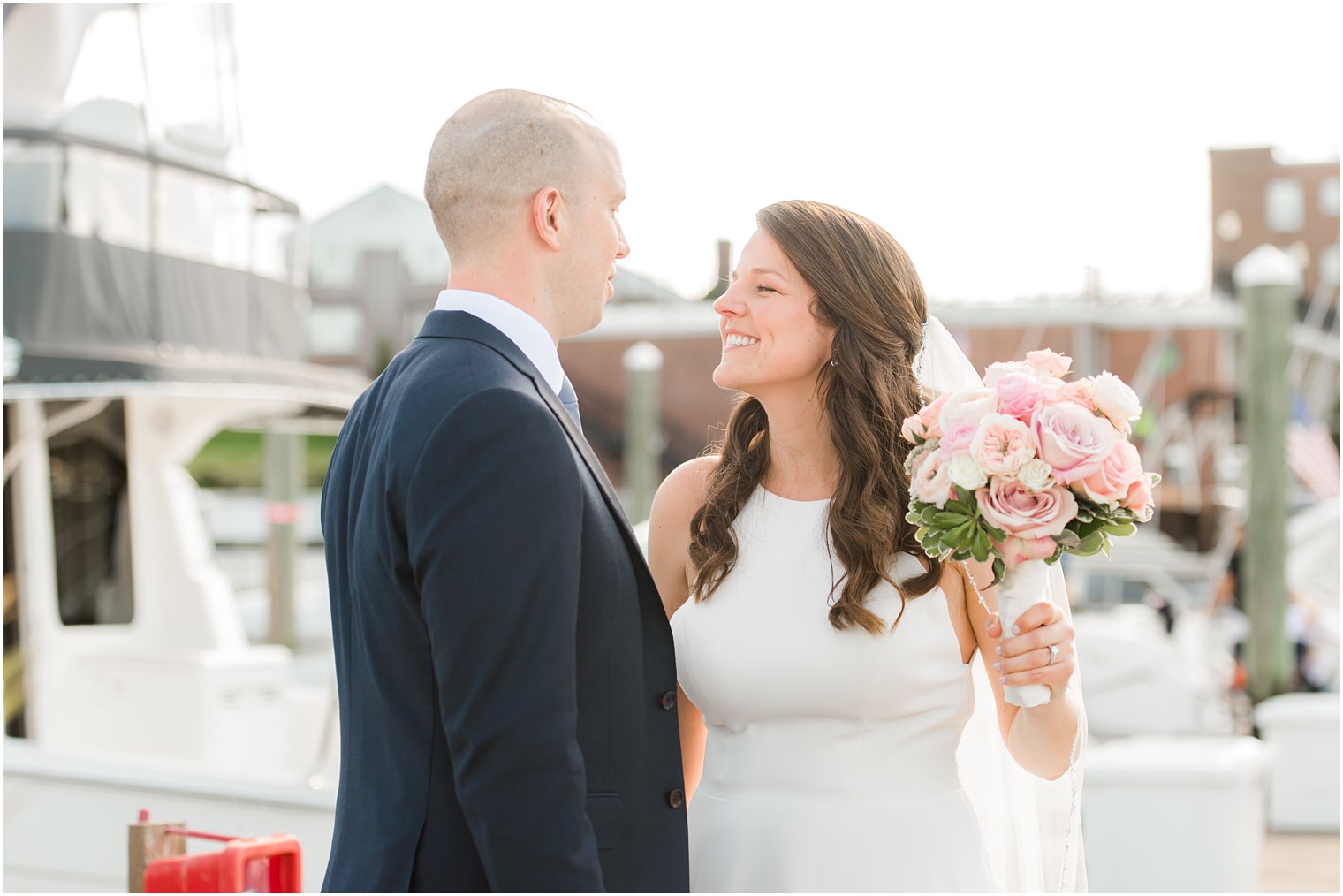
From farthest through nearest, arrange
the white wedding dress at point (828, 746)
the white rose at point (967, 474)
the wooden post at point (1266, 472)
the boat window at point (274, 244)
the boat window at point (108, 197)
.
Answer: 1. the wooden post at point (1266, 472)
2. the boat window at point (274, 244)
3. the boat window at point (108, 197)
4. the white wedding dress at point (828, 746)
5. the white rose at point (967, 474)

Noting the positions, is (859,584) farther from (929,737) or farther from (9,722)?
(9,722)

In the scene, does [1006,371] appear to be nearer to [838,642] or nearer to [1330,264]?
[838,642]

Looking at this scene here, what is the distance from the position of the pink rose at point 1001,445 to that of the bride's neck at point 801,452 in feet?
2.60

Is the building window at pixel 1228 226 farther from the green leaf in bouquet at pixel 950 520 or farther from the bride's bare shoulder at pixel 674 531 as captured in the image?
the green leaf in bouquet at pixel 950 520

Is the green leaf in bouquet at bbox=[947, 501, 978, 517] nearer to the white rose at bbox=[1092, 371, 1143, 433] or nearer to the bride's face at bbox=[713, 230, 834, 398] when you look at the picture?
the white rose at bbox=[1092, 371, 1143, 433]

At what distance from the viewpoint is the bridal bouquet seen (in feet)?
7.64

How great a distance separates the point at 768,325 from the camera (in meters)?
3.00

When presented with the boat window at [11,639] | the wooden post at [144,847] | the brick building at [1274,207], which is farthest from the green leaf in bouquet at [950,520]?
the brick building at [1274,207]

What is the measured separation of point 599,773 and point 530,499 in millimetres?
493

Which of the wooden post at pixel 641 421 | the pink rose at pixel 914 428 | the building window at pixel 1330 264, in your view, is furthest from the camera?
the building window at pixel 1330 264

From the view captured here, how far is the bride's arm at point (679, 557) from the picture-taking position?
3.16 meters

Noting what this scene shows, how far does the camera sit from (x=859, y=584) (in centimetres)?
290

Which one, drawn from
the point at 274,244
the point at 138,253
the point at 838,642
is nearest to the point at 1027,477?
the point at 838,642

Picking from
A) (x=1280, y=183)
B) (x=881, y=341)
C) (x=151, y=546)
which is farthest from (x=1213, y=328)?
(x=881, y=341)
